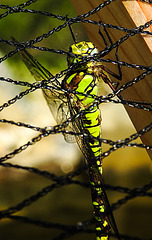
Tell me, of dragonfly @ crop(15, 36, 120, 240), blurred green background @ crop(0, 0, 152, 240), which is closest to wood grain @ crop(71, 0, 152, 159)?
dragonfly @ crop(15, 36, 120, 240)

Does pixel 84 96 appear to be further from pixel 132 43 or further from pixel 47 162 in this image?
pixel 47 162

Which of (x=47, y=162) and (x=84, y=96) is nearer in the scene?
(x=84, y=96)

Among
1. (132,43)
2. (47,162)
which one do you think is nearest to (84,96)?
(132,43)

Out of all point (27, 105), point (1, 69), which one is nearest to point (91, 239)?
point (27, 105)

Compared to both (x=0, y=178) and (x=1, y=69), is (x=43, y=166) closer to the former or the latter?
(x=0, y=178)

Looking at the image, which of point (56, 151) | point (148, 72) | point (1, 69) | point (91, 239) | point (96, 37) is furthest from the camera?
point (56, 151)

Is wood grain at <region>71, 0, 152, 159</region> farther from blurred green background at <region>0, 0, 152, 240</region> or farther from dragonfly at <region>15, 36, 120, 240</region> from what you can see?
blurred green background at <region>0, 0, 152, 240</region>

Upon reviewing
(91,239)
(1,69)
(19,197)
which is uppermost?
(1,69)
